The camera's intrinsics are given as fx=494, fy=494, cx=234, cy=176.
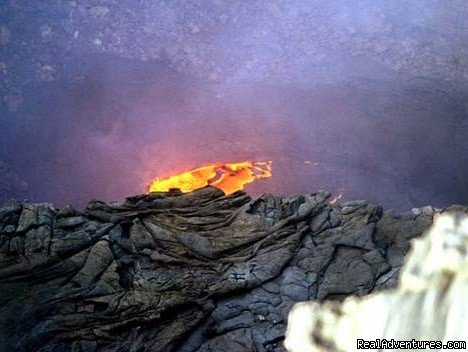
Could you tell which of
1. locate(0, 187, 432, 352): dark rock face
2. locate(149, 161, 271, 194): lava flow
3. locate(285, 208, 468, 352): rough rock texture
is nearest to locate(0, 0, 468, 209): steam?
locate(149, 161, 271, 194): lava flow

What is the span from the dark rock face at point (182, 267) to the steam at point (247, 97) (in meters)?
3.29

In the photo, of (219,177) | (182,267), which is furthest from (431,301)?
(219,177)

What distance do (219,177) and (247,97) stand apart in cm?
306

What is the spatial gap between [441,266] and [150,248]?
600 centimetres

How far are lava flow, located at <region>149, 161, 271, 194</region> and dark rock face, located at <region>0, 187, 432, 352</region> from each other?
9.01ft

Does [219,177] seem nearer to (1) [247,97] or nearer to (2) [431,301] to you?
(1) [247,97]

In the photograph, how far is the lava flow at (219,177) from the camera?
41.3 feet

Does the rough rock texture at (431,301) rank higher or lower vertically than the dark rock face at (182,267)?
lower

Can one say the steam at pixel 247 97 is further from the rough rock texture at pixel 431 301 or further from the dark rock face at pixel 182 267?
the rough rock texture at pixel 431 301

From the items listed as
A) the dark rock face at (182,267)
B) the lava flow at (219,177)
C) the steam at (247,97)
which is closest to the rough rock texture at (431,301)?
the dark rock face at (182,267)

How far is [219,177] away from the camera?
12.8 metres

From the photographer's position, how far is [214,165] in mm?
13133

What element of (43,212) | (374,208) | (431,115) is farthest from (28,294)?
(431,115)

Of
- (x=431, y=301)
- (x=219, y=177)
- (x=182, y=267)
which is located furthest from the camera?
(x=219, y=177)
